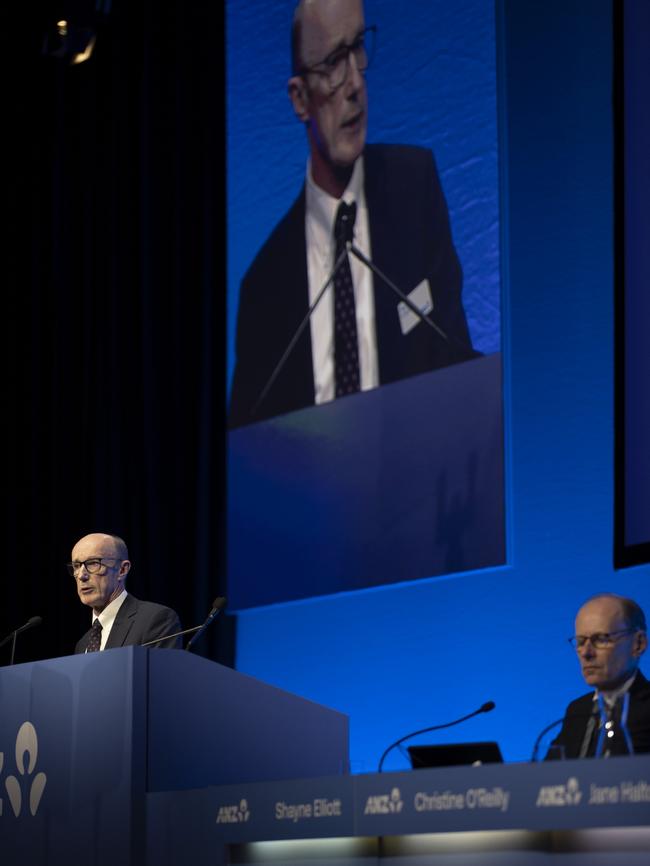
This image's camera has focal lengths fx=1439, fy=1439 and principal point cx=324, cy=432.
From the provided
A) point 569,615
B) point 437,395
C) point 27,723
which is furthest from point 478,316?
point 27,723

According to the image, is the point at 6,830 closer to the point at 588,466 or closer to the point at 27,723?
the point at 27,723

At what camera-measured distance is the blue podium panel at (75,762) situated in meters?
3.08

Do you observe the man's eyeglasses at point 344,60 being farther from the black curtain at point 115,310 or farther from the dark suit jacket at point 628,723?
the dark suit jacket at point 628,723

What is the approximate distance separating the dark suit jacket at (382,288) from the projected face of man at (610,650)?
143cm

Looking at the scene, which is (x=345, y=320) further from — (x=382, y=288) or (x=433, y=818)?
(x=433, y=818)

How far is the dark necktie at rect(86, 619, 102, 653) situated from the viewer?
4172 mm

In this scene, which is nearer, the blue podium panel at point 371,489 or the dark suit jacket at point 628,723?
the dark suit jacket at point 628,723

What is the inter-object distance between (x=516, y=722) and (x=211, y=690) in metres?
1.50

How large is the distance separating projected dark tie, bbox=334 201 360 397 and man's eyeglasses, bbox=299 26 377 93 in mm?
498

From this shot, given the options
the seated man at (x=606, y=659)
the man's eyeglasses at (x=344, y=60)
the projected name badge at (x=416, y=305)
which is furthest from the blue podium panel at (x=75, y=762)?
the man's eyeglasses at (x=344, y=60)

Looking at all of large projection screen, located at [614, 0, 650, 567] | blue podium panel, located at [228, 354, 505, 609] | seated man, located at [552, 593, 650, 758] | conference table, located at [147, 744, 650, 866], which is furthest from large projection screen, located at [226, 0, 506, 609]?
conference table, located at [147, 744, 650, 866]

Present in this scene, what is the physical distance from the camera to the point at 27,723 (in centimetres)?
338

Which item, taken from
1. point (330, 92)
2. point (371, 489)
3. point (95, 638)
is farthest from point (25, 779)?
point (330, 92)

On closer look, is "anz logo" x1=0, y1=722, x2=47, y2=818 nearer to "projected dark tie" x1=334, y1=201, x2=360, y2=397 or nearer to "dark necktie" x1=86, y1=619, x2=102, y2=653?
"dark necktie" x1=86, y1=619, x2=102, y2=653
